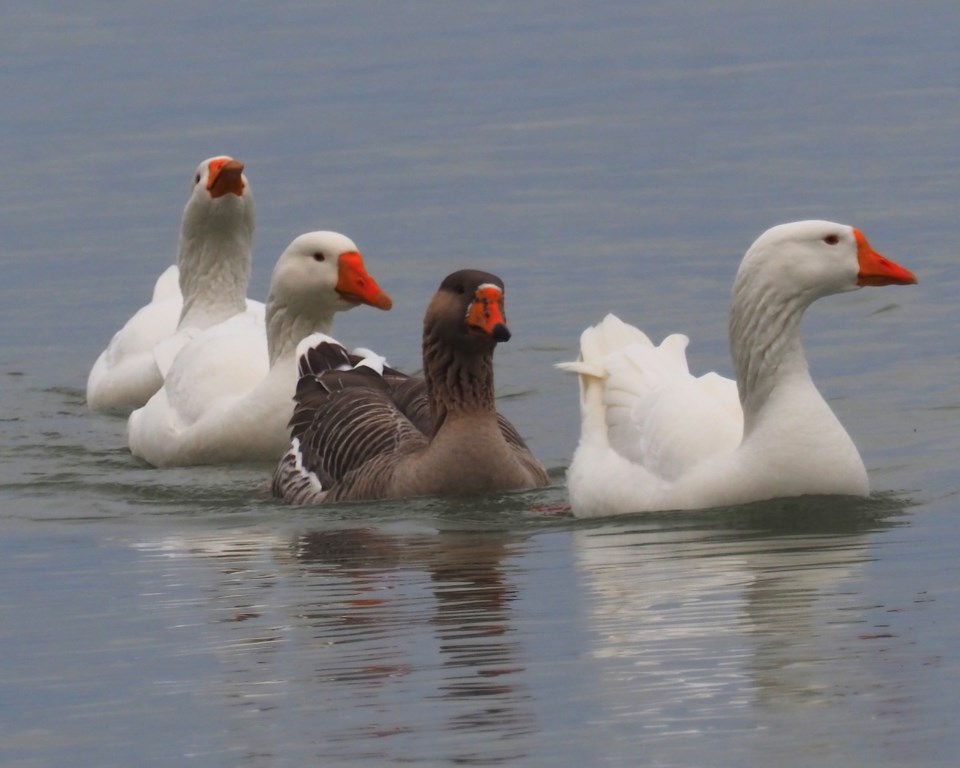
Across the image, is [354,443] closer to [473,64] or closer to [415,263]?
[415,263]

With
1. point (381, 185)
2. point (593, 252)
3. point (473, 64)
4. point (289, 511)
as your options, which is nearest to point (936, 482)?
point (289, 511)

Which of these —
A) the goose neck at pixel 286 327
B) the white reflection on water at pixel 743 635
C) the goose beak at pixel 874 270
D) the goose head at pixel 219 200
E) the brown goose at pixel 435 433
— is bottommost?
the white reflection on water at pixel 743 635

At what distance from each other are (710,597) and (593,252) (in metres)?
11.7

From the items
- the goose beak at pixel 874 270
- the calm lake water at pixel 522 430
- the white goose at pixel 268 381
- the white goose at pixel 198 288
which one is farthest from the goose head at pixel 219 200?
the goose beak at pixel 874 270

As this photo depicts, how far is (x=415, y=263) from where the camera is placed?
21703 millimetres

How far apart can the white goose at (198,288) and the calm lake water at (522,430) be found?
16.1 inches

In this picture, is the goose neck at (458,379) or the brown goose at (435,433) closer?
the brown goose at (435,433)

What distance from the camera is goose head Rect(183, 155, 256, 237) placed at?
1769cm

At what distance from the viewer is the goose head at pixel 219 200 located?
58.0ft

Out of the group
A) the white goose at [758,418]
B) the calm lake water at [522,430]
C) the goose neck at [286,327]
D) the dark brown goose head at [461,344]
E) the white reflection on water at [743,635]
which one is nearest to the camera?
the white reflection on water at [743,635]

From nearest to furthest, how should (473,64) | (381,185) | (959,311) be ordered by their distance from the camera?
(959,311) < (381,185) < (473,64)

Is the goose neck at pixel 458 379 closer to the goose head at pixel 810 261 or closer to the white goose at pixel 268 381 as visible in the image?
the white goose at pixel 268 381

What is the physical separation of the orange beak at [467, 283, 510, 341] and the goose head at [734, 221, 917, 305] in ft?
5.35

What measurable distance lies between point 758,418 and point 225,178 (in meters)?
6.91
